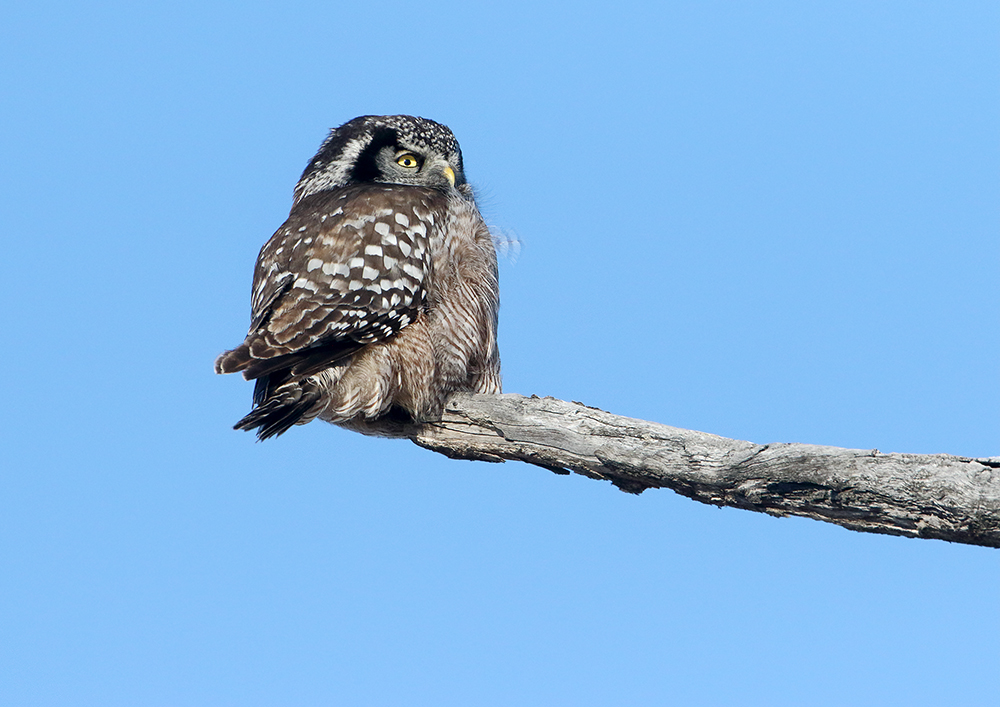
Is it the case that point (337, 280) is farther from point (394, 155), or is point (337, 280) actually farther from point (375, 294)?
point (394, 155)

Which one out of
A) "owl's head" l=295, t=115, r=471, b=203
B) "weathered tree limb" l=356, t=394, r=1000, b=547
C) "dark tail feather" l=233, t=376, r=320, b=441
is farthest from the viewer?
"owl's head" l=295, t=115, r=471, b=203

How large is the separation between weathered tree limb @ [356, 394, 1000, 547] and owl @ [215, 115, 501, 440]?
450 mm

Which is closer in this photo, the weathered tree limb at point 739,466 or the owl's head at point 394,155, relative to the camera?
the weathered tree limb at point 739,466

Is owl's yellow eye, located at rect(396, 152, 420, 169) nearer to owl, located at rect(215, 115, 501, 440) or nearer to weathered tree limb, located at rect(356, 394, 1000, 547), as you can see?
owl, located at rect(215, 115, 501, 440)

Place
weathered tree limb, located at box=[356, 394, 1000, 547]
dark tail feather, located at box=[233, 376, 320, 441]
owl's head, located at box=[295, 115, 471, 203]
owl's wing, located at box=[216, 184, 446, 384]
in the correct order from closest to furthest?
weathered tree limb, located at box=[356, 394, 1000, 547] < dark tail feather, located at box=[233, 376, 320, 441] < owl's wing, located at box=[216, 184, 446, 384] < owl's head, located at box=[295, 115, 471, 203]

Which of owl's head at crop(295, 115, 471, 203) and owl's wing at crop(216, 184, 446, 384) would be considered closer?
owl's wing at crop(216, 184, 446, 384)

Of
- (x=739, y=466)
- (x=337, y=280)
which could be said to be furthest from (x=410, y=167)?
(x=739, y=466)

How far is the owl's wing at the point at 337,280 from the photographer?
5.05 metres

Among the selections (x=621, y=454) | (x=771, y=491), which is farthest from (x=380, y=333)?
(x=771, y=491)

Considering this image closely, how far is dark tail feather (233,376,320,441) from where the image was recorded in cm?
484

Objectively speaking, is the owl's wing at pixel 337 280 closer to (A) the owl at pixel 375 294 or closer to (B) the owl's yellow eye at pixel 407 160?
(A) the owl at pixel 375 294

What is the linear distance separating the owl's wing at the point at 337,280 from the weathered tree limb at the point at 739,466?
966 millimetres

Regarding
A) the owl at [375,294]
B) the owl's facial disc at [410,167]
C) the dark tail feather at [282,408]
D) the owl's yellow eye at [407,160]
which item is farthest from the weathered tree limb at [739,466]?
the owl's yellow eye at [407,160]

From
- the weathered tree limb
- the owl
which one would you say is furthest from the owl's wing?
the weathered tree limb
